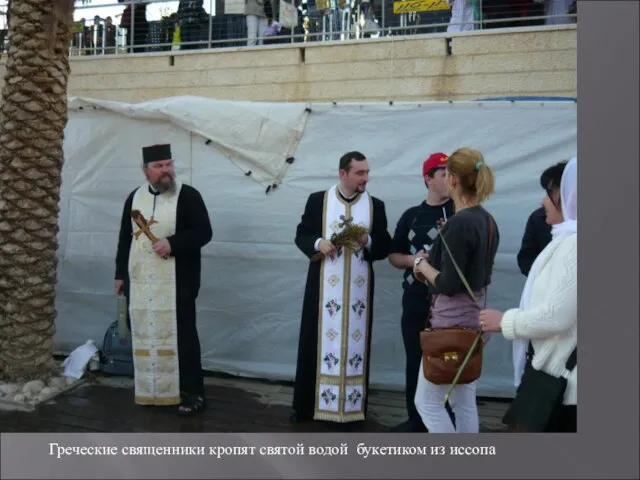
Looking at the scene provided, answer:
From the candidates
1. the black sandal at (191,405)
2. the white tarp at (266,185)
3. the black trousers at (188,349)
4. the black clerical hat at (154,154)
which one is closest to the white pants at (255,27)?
the white tarp at (266,185)

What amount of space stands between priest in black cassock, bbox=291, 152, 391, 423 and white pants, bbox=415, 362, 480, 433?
93 cm

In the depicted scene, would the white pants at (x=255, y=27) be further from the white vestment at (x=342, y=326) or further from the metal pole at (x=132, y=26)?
the white vestment at (x=342, y=326)

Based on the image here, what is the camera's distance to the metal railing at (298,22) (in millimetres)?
7793

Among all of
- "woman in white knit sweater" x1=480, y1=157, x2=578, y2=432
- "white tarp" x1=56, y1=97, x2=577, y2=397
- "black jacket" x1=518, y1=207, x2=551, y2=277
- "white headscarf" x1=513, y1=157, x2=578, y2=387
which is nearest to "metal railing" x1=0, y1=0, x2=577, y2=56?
"white tarp" x1=56, y1=97, x2=577, y2=397

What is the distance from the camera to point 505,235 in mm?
4699

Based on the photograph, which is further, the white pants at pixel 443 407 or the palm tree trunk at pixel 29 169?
the palm tree trunk at pixel 29 169

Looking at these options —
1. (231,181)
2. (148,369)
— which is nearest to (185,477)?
(148,369)

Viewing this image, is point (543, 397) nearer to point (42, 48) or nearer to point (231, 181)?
point (231, 181)

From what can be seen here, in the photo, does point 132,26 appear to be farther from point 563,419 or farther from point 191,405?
point 563,419

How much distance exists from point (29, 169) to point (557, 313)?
143 inches

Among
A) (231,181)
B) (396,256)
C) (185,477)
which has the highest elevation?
(231,181)

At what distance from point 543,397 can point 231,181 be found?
3147mm

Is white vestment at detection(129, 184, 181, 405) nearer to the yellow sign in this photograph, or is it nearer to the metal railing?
the metal railing

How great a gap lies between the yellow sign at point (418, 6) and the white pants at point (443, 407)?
5926 millimetres
